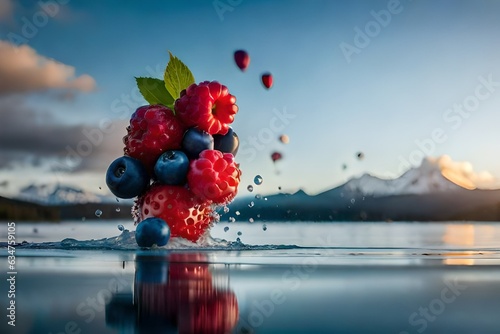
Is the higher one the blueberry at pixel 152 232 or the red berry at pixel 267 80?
the red berry at pixel 267 80

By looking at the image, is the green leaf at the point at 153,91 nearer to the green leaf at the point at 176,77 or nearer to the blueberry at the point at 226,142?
the green leaf at the point at 176,77

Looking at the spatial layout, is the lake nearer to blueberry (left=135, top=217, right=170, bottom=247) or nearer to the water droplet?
blueberry (left=135, top=217, right=170, bottom=247)

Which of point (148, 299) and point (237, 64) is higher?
point (237, 64)

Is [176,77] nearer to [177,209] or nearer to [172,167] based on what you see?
[172,167]

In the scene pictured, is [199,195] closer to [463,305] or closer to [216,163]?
[216,163]

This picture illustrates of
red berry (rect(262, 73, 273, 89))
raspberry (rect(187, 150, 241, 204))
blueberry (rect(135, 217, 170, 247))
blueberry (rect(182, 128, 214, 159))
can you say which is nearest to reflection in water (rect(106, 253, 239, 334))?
blueberry (rect(135, 217, 170, 247))

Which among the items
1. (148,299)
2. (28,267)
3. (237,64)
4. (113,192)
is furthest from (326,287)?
(237,64)

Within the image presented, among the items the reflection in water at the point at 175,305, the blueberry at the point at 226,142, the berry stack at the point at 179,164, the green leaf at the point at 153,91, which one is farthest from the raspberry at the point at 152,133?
the reflection in water at the point at 175,305
